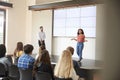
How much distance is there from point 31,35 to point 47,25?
1.06m

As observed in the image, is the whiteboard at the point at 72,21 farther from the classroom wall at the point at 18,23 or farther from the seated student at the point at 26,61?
the seated student at the point at 26,61

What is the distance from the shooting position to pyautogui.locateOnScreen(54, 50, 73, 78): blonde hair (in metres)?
2.64

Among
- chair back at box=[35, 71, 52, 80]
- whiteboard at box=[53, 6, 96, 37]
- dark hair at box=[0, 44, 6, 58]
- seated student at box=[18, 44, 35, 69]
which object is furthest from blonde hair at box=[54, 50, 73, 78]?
whiteboard at box=[53, 6, 96, 37]

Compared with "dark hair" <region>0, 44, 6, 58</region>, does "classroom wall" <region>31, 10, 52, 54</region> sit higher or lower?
higher

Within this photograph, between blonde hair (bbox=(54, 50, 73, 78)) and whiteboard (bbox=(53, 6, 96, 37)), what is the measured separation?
511 centimetres

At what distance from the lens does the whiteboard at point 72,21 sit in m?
7.88

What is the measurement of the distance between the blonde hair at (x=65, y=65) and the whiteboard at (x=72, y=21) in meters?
5.11

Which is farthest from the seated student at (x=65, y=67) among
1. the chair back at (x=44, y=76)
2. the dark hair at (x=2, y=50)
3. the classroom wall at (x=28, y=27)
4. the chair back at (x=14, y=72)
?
the classroom wall at (x=28, y=27)

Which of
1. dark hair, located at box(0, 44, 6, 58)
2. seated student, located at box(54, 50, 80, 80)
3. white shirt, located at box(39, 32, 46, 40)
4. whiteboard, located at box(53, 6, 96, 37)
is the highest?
whiteboard, located at box(53, 6, 96, 37)

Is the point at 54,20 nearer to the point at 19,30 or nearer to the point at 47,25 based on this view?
the point at 47,25

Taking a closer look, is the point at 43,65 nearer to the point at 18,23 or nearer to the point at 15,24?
the point at 15,24

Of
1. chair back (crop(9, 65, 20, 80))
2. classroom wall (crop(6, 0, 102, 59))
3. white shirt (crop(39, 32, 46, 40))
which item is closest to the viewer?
chair back (crop(9, 65, 20, 80))

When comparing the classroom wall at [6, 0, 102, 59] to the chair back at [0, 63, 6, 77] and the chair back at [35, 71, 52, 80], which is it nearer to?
the chair back at [0, 63, 6, 77]

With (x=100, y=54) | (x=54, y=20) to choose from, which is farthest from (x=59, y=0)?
(x=100, y=54)
